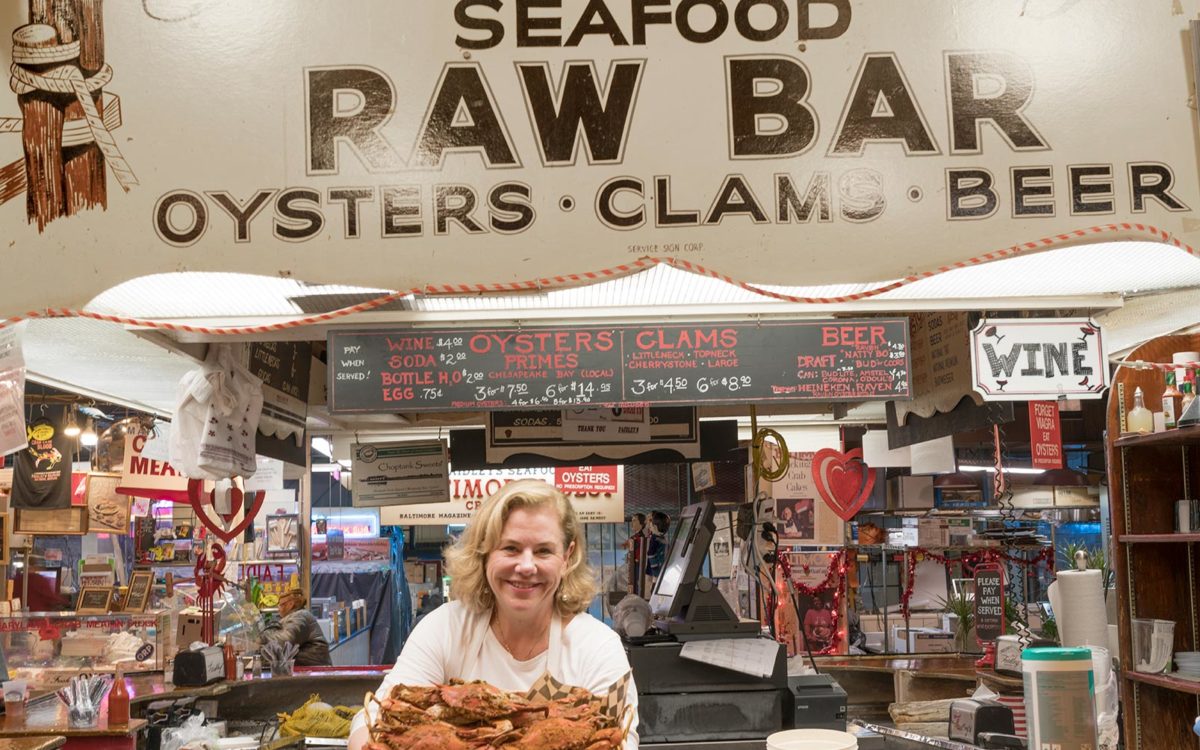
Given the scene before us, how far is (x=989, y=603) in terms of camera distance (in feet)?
29.0

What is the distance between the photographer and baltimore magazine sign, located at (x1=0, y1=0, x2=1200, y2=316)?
201 centimetres

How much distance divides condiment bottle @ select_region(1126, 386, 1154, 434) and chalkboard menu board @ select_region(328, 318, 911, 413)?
1.56 metres

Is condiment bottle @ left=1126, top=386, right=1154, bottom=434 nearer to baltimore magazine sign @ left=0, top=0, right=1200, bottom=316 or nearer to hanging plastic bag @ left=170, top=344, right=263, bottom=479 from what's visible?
baltimore magazine sign @ left=0, top=0, right=1200, bottom=316

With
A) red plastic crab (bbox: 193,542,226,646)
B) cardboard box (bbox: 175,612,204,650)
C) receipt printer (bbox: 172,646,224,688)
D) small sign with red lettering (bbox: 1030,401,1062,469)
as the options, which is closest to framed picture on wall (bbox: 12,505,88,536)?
cardboard box (bbox: 175,612,204,650)

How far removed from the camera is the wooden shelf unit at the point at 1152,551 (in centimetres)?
523

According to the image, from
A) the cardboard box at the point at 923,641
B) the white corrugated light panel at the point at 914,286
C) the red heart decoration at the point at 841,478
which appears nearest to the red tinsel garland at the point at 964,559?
the cardboard box at the point at 923,641

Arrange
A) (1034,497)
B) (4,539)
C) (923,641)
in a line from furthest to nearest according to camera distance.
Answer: (1034,497) → (4,539) → (923,641)

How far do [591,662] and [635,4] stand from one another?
1463 mm

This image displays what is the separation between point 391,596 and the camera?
13.4 m

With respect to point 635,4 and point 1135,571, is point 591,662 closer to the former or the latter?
point 635,4

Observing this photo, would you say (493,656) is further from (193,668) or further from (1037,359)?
(193,668)

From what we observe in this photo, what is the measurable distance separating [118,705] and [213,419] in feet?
4.64

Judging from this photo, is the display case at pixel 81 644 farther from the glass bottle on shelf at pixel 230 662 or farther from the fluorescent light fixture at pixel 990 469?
the fluorescent light fixture at pixel 990 469

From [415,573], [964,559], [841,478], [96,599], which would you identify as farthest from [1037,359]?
[415,573]
